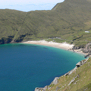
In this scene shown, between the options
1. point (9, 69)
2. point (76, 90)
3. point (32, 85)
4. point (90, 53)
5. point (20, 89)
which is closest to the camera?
point (76, 90)

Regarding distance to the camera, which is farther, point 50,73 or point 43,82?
point 50,73

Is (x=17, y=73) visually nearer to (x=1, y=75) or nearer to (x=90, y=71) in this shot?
(x=1, y=75)

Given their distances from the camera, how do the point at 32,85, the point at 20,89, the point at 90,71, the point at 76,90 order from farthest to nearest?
the point at 32,85 → the point at 20,89 → the point at 90,71 → the point at 76,90

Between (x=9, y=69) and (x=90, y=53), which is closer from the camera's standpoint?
(x=9, y=69)

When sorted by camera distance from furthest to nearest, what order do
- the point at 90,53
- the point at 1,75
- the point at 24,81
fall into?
the point at 90,53 < the point at 1,75 < the point at 24,81

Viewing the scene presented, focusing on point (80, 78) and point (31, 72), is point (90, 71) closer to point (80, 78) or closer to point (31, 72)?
point (80, 78)

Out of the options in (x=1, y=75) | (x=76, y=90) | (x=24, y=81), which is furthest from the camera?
(x=1, y=75)

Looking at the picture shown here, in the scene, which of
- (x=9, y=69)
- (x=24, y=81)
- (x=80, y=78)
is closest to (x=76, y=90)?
(x=80, y=78)

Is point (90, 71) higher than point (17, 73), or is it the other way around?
point (90, 71)

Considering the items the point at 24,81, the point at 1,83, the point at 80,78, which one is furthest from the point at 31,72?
the point at 80,78
